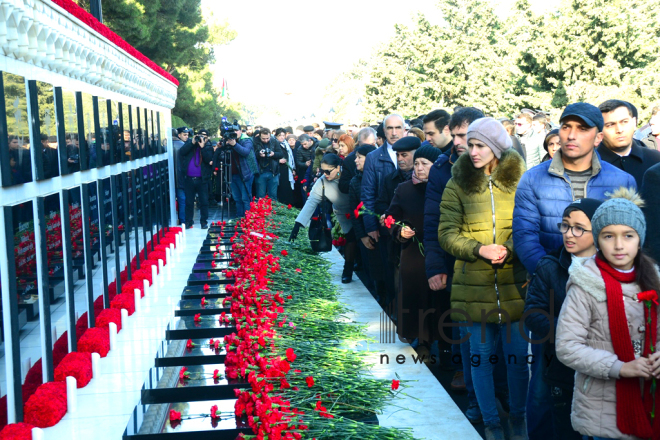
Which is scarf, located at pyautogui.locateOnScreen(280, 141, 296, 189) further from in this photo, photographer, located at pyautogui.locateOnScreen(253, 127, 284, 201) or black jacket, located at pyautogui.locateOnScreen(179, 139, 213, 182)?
black jacket, located at pyautogui.locateOnScreen(179, 139, 213, 182)

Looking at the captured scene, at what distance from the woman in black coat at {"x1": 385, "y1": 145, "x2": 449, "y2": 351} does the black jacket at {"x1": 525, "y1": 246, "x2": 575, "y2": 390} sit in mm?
2319

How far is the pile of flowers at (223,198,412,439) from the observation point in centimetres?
391

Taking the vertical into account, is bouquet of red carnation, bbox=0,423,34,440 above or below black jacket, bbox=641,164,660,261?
below

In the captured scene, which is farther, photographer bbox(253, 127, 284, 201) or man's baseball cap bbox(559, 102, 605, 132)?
photographer bbox(253, 127, 284, 201)

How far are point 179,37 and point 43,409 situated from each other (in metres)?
24.7

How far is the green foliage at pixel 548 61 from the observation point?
31703 millimetres

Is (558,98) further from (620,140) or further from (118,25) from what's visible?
(620,140)

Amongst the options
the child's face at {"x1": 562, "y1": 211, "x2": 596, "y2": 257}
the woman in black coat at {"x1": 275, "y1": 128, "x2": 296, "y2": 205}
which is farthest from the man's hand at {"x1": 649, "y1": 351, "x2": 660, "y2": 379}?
the woman in black coat at {"x1": 275, "y1": 128, "x2": 296, "y2": 205}

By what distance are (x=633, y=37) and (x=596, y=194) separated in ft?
102

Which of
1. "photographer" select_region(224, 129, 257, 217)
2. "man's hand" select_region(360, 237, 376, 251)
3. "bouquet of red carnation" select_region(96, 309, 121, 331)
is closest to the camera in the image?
"bouquet of red carnation" select_region(96, 309, 121, 331)

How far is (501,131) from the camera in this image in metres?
4.55

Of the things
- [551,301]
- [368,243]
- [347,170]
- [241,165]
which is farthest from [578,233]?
[241,165]

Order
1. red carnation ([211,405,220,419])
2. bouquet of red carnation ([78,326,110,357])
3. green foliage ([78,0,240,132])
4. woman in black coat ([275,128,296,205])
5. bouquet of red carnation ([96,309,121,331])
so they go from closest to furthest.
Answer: red carnation ([211,405,220,419])
bouquet of red carnation ([78,326,110,357])
bouquet of red carnation ([96,309,121,331])
woman in black coat ([275,128,296,205])
green foliage ([78,0,240,132])

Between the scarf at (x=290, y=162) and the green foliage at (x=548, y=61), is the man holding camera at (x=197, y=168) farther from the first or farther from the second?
the green foliage at (x=548, y=61)
